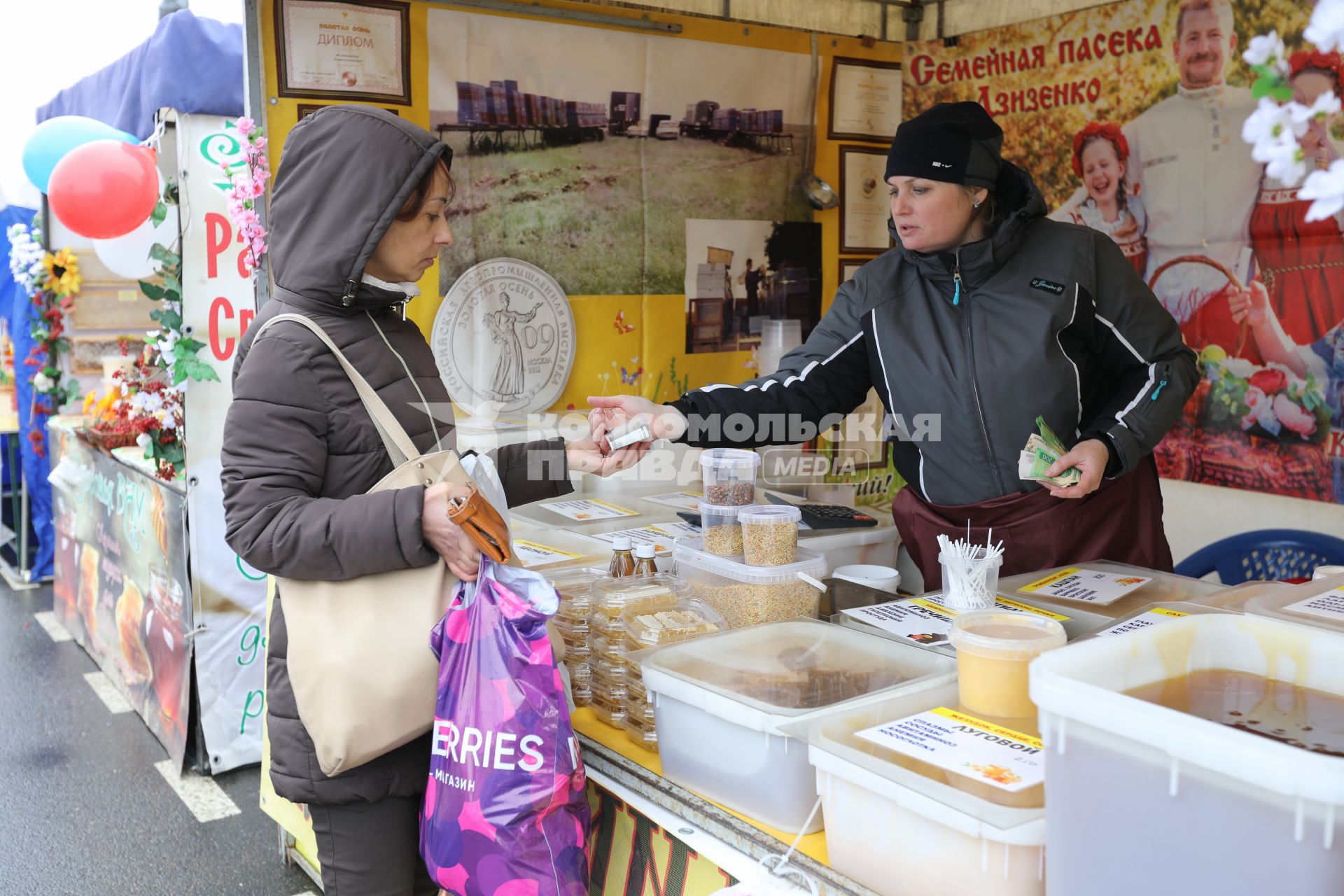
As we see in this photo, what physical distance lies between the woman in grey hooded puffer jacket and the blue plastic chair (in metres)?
2.58

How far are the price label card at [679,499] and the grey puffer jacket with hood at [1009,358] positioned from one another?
48 cm

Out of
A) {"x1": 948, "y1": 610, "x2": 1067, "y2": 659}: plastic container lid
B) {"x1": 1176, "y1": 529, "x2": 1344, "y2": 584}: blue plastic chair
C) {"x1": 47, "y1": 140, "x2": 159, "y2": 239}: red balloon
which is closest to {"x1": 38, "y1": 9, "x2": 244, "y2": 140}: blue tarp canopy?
{"x1": 47, "y1": 140, "x2": 159, "y2": 239}: red balloon

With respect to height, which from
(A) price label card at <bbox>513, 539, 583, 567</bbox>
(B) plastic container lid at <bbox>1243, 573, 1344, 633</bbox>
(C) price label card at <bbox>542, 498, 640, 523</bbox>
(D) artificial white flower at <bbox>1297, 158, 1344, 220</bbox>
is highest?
(D) artificial white flower at <bbox>1297, 158, 1344, 220</bbox>

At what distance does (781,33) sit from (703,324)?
1.06 meters

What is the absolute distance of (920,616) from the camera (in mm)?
1740

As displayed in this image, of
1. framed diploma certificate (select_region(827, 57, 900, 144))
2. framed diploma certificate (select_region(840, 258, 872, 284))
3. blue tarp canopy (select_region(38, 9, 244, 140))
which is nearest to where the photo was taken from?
blue tarp canopy (select_region(38, 9, 244, 140))

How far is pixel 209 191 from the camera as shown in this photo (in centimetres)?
344

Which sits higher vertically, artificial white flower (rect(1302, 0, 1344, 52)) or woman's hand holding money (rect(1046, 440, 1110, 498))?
artificial white flower (rect(1302, 0, 1344, 52))

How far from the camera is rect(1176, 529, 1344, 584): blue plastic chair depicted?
322 cm

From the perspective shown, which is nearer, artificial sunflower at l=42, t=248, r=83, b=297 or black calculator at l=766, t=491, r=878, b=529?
black calculator at l=766, t=491, r=878, b=529

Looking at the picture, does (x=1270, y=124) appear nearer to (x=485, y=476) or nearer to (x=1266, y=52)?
(x=1266, y=52)

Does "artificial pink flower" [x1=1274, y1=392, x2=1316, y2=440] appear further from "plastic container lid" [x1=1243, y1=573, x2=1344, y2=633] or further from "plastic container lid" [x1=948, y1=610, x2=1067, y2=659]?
"plastic container lid" [x1=948, y1=610, x2=1067, y2=659]

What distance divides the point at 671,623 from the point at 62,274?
5.58m

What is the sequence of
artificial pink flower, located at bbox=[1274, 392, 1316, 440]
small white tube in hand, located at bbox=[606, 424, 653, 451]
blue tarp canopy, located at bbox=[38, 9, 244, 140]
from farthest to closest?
1. blue tarp canopy, located at bbox=[38, 9, 244, 140]
2. artificial pink flower, located at bbox=[1274, 392, 1316, 440]
3. small white tube in hand, located at bbox=[606, 424, 653, 451]
